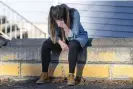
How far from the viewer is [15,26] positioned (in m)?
11.6

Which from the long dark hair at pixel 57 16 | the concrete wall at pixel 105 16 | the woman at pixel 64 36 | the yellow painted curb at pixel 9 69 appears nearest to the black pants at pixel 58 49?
the woman at pixel 64 36

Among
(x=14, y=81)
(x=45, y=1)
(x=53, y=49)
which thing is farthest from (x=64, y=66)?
(x=45, y=1)

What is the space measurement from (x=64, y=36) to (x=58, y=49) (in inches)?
9.2

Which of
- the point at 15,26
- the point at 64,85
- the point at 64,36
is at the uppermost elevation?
the point at 15,26

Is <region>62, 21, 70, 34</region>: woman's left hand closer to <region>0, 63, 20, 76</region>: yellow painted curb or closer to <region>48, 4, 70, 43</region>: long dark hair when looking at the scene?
<region>48, 4, 70, 43</region>: long dark hair

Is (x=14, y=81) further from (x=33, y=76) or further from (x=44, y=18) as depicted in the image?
(x=44, y=18)

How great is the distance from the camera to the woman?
20.5 ft

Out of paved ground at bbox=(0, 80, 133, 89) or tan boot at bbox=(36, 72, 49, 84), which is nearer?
paved ground at bbox=(0, 80, 133, 89)

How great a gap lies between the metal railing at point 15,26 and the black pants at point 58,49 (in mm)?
4872

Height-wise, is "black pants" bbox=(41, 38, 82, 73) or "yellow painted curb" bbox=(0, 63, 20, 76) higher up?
"black pants" bbox=(41, 38, 82, 73)

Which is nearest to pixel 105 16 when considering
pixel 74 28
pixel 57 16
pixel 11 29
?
pixel 11 29

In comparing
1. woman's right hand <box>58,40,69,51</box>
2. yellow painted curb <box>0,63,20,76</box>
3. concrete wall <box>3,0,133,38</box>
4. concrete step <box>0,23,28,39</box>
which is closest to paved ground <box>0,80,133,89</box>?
yellow painted curb <box>0,63,20,76</box>

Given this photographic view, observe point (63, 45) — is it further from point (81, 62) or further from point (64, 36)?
point (81, 62)

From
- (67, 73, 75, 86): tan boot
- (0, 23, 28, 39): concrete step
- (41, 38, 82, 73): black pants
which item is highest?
(0, 23, 28, 39): concrete step
